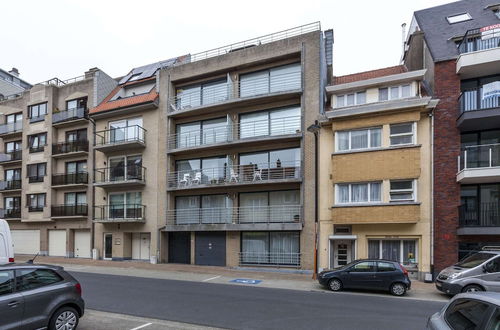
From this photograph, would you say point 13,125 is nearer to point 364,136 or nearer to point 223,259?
point 223,259

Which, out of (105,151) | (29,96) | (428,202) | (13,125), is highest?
(29,96)

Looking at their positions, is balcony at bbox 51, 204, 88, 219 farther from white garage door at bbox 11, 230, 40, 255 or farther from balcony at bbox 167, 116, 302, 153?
balcony at bbox 167, 116, 302, 153

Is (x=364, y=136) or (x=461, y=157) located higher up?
(x=364, y=136)

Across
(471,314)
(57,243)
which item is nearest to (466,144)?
(471,314)

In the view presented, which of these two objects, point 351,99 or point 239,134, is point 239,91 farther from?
point 351,99

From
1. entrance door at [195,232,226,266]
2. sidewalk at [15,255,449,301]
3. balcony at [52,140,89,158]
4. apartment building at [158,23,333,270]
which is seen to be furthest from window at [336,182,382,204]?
balcony at [52,140,89,158]

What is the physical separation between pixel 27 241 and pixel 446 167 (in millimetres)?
31279

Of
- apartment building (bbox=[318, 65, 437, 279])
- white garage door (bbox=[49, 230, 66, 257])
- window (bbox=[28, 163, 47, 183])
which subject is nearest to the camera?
apartment building (bbox=[318, 65, 437, 279])

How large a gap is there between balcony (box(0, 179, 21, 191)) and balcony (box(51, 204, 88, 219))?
5617 mm

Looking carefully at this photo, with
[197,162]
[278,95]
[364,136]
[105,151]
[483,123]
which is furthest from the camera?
[105,151]

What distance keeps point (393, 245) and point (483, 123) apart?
707 centimetres

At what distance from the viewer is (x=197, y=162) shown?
20.7m

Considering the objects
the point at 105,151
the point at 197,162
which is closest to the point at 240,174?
the point at 197,162

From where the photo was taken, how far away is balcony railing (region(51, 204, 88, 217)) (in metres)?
23.1
